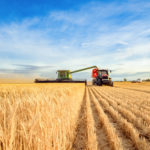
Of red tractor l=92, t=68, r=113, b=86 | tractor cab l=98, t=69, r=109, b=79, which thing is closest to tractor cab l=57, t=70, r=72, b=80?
red tractor l=92, t=68, r=113, b=86

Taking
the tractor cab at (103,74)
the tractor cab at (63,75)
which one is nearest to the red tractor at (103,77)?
the tractor cab at (103,74)

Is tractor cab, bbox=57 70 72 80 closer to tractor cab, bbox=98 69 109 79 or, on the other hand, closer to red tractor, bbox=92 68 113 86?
red tractor, bbox=92 68 113 86

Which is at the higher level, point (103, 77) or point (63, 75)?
point (63, 75)

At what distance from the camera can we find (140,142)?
8.98 ft

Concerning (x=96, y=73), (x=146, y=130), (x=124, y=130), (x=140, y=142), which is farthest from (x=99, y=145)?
(x=96, y=73)

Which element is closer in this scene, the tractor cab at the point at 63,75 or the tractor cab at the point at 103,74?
the tractor cab at the point at 103,74

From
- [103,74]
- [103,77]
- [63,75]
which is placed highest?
[63,75]

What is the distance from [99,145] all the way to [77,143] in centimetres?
43

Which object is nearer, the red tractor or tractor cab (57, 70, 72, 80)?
the red tractor

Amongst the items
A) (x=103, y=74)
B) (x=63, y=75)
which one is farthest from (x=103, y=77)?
(x=63, y=75)

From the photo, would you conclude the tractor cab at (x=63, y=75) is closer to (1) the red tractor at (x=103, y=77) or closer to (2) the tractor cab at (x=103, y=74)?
(1) the red tractor at (x=103, y=77)

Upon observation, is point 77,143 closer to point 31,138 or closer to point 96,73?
point 31,138

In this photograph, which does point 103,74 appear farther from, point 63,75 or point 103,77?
point 63,75

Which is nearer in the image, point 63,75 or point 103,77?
point 103,77
